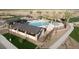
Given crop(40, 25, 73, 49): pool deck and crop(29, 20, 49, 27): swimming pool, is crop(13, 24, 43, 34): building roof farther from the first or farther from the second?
crop(40, 25, 73, 49): pool deck

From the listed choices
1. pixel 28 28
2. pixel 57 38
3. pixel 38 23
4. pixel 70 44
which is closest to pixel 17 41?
pixel 28 28

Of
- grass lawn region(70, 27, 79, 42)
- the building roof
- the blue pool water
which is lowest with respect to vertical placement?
grass lawn region(70, 27, 79, 42)

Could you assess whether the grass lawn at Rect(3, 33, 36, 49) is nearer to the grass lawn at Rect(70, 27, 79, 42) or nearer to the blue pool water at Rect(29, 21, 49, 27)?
the blue pool water at Rect(29, 21, 49, 27)

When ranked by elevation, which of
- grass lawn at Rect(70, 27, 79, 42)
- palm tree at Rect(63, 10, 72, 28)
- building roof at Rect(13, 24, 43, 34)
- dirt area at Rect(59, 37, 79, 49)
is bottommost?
dirt area at Rect(59, 37, 79, 49)

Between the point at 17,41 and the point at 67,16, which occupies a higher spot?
the point at 67,16

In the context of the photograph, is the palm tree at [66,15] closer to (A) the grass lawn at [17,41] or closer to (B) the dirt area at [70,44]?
(B) the dirt area at [70,44]

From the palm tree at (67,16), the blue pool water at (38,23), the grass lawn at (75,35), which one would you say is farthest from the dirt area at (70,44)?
the blue pool water at (38,23)

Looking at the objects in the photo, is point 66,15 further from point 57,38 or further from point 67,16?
point 57,38

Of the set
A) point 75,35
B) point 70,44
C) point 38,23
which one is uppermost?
point 38,23

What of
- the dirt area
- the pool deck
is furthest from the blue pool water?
the dirt area

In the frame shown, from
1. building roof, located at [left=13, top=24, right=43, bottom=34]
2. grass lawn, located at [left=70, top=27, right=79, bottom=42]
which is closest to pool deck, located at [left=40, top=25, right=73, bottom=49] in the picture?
grass lawn, located at [left=70, top=27, right=79, bottom=42]

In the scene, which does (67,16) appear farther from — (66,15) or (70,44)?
(70,44)

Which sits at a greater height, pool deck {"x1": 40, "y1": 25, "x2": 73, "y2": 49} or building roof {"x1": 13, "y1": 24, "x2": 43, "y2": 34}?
building roof {"x1": 13, "y1": 24, "x2": 43, "y2": 34}
